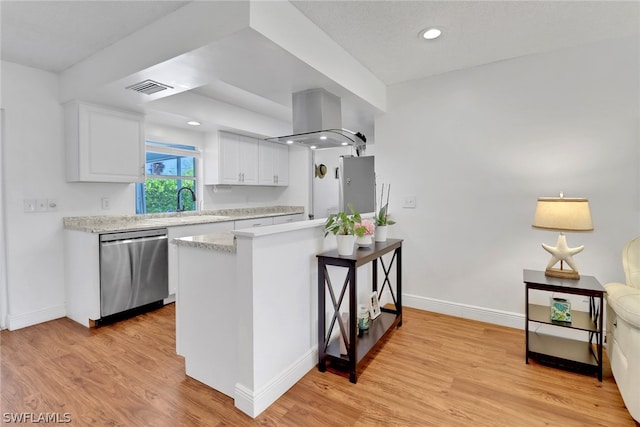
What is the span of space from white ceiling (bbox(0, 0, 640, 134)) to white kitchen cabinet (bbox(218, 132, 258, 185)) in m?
1.84

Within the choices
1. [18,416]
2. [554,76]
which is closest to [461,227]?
[554,76]

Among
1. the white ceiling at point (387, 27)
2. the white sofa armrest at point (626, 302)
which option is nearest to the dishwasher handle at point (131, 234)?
the white ceiling at point (387, 27)

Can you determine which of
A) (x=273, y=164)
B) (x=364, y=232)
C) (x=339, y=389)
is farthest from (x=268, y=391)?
(x=273, y=164)

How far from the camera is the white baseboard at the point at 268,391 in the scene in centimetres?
169

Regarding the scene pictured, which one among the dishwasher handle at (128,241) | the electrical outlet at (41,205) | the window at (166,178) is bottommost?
the dishwasher handle at (128,241)

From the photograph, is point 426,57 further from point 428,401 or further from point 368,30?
point 428,401

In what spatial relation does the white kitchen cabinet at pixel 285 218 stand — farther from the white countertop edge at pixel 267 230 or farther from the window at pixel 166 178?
the white countertop edge at pixel 267 230

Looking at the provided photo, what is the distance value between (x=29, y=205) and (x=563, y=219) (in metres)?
4.35

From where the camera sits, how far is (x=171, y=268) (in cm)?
336

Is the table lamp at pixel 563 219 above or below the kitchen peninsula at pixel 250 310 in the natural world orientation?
above

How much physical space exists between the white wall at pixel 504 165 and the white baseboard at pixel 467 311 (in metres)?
0.01

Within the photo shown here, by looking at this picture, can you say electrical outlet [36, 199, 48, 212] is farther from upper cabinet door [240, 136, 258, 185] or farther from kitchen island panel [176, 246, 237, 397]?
upper cabinet door [240, 136, 258, 185]

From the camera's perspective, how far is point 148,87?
2.62m

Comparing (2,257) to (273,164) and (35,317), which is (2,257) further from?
(273,164)
